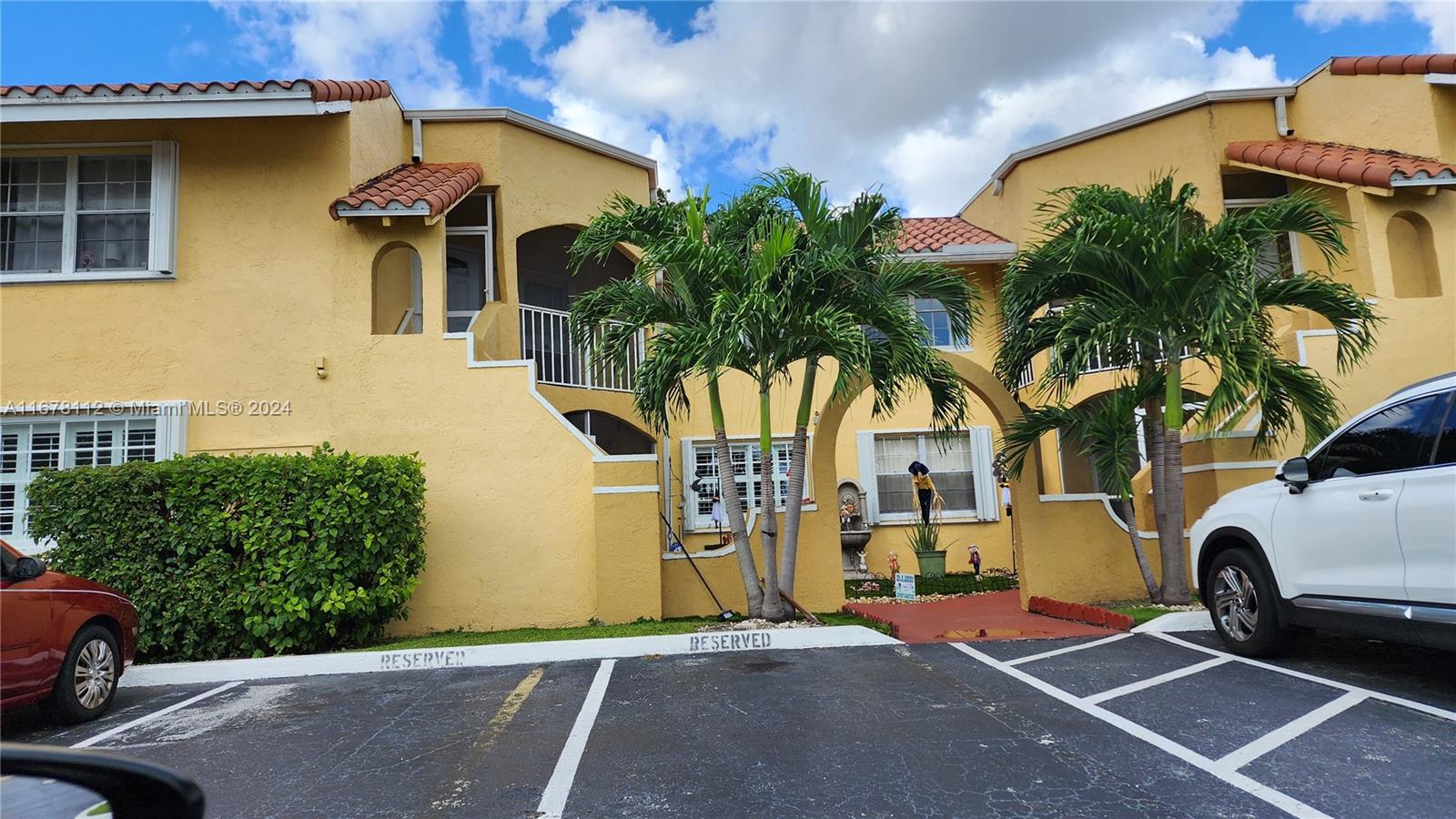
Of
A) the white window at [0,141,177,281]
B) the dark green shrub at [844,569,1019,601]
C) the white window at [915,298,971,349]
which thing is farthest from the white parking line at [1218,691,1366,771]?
the white window at [0,141,177,281]

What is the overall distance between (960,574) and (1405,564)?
9642mm

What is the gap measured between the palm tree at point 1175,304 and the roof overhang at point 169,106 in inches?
336

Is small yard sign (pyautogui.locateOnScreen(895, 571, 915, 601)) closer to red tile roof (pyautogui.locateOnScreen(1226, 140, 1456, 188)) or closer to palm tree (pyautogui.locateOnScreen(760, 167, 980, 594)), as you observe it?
palm tree (pyautogui.locateOnScreen(760, 167, 980, 594))

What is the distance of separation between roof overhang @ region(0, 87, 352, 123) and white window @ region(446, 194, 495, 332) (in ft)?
9.24

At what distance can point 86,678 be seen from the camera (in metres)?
6.12

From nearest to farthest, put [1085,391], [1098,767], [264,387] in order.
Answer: [1098,767] < [264,387] < [1085,391]

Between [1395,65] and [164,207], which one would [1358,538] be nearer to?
[1395,65]

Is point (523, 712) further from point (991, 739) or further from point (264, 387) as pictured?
point (264, 387)

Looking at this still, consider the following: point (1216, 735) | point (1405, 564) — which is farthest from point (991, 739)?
point (1405, 564)

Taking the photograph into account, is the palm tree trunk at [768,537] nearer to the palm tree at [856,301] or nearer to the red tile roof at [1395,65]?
the palm tree at [856,301]

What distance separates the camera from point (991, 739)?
15.1 ft

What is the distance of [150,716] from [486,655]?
2.56 meters

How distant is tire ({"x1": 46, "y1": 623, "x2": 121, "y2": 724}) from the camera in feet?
19.3

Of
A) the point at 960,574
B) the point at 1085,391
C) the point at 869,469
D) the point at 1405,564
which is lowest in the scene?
the point at 960,574
